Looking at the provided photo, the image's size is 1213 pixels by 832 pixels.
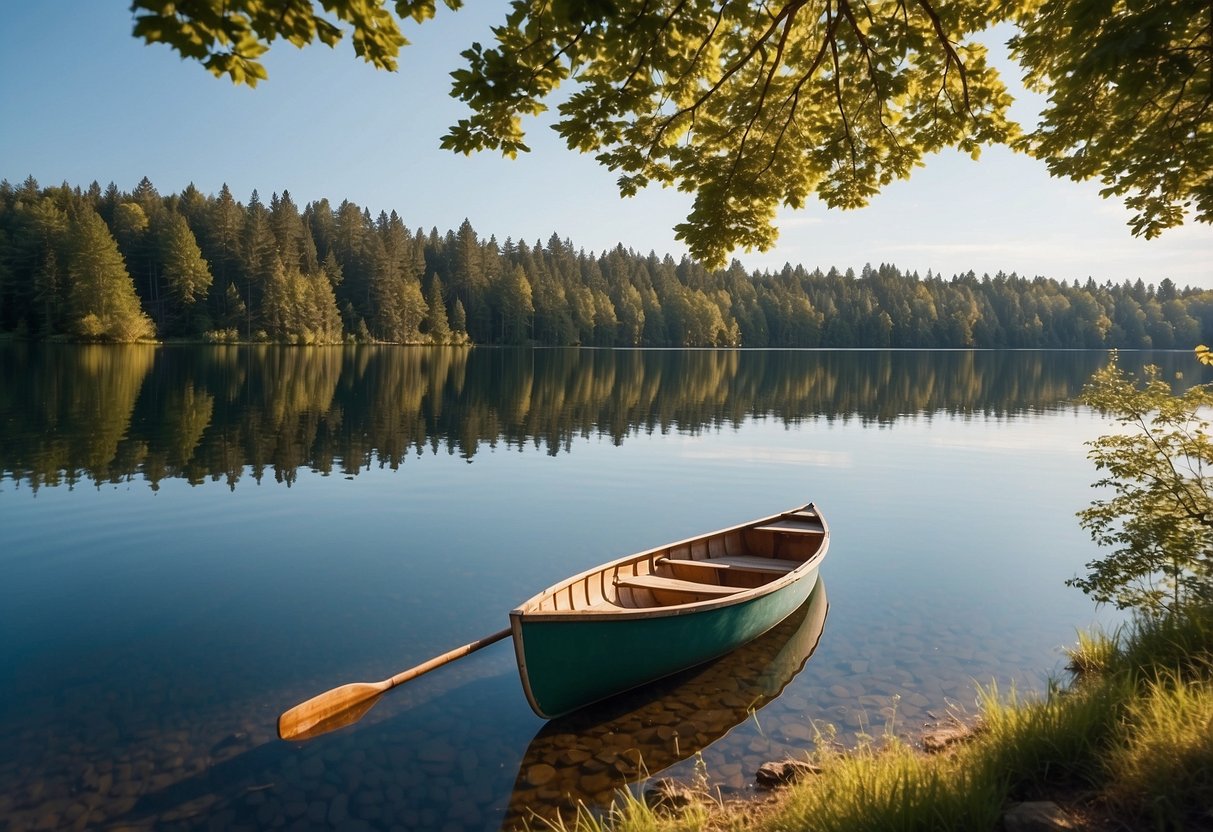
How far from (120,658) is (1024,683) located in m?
11.7

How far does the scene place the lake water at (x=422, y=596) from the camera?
7355 mm

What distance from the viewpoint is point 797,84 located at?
29.5ft

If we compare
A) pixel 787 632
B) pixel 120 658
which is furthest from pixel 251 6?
pixel 787 632

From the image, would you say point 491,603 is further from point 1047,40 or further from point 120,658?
point 1047,40

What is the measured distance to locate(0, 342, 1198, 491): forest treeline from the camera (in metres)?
22.3

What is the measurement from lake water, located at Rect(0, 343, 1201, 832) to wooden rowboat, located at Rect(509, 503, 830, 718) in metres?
0.45

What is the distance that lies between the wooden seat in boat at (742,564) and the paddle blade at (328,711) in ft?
16.3

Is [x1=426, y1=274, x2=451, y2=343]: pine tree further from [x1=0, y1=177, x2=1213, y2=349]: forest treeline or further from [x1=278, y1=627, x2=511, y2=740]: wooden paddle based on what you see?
[x1=278, y1=627, x2=511, y2=740]: wooden paddle

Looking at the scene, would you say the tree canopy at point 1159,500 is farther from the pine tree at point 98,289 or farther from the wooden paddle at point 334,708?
the pine tree at point 98,289

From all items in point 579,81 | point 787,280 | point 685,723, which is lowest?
point 685,723

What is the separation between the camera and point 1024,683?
32.9 ft

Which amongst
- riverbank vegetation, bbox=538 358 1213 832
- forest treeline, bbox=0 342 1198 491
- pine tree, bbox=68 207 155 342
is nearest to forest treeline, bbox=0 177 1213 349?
pine tree, bbox=68 207 155 342

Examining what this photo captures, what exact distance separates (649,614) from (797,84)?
6513 millimetres

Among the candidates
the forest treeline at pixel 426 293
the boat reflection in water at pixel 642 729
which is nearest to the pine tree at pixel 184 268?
the forest treeline at pixel 426 293
